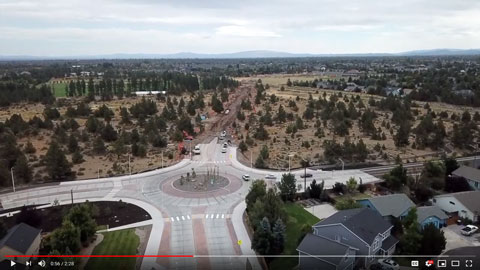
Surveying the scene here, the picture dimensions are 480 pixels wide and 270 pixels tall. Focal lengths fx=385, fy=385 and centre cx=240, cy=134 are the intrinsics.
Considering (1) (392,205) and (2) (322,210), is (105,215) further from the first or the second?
(1) (392,205)

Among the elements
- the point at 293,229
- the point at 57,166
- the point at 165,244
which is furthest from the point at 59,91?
the point at 293,229

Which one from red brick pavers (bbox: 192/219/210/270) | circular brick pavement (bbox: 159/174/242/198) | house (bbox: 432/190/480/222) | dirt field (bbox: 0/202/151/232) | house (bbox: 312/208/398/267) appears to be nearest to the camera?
house (bbox: 312/208/398/267)

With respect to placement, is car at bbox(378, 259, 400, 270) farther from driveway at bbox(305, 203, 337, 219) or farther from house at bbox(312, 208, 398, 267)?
driveway at bbox(305, 203, 337, 219)

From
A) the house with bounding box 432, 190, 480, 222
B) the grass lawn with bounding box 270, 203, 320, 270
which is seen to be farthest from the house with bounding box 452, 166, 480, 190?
the grass lawn with bounding box 270, 203, 320, 270

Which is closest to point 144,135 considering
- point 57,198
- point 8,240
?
point 57,198

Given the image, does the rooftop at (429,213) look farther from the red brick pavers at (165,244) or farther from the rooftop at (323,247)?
the red brick pavers at (165,244)

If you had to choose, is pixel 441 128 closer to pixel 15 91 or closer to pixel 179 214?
pixel 179 214

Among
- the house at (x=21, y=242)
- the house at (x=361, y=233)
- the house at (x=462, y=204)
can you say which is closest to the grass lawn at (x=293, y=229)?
the house at (x=361, y=233)
